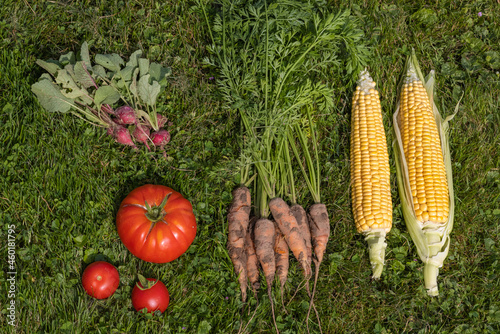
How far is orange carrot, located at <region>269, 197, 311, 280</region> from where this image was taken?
297cm

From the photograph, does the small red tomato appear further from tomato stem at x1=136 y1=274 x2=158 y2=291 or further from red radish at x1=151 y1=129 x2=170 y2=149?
red radish at x1=151 y1=129 x2=170 y2=149

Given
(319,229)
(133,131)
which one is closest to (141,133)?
(133,131)

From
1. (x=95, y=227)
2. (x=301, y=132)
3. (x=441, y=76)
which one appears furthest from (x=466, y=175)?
(x=95, y=227)

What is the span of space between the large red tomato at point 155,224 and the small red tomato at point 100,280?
0.94 feet

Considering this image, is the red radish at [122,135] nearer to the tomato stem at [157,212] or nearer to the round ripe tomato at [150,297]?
the tomato stem at [157,212]

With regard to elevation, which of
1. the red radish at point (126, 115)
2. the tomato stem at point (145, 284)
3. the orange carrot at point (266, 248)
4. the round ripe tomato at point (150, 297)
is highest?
the red radish at point (126, 115)

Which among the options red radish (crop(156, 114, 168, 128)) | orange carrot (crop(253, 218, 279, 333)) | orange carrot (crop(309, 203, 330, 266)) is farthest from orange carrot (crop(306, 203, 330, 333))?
red radish (crop(156, 114, 168, 128))

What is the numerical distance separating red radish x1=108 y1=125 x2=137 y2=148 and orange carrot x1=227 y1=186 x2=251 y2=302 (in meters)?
0.94

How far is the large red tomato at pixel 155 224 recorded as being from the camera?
2.65 meters

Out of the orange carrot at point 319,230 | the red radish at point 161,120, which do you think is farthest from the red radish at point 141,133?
the orange carrot at point 319,230

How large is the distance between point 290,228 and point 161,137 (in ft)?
4.04

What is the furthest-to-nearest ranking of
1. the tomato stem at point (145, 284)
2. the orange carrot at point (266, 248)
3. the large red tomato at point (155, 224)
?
the orange carrot at point (266, 248), the tomato stem at point (145, 284), the large red tomato at point (155, 224)

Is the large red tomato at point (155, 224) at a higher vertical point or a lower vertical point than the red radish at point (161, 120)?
lower

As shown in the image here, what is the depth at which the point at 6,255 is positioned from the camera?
9.59 feet
